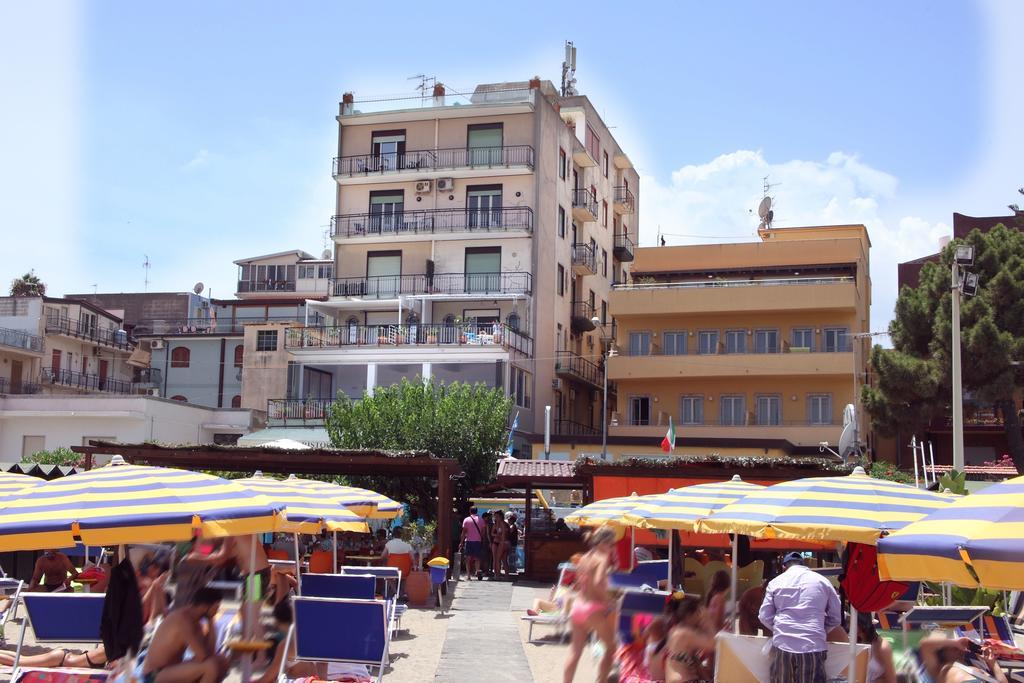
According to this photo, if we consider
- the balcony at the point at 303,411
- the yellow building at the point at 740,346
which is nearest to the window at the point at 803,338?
the yellow building at the point at 740,346

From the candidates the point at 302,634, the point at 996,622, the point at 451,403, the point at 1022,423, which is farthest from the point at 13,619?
the point at 1022,423

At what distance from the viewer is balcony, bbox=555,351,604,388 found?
49.9m

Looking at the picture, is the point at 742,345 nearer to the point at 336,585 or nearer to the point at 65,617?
the point at 336,585

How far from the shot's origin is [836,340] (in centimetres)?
4525

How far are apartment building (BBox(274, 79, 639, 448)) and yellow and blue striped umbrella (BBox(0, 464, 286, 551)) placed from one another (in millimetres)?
33639

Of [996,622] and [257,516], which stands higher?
[257,516]

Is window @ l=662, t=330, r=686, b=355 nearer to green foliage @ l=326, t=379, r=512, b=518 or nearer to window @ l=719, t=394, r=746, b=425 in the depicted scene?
window @ l=719, t=394, r=746, b=425

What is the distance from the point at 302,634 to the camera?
1007 centimetres

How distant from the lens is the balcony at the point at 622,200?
5997 centimetres

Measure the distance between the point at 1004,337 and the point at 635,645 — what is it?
103ft

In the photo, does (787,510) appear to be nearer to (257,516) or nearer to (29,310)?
(257,516)

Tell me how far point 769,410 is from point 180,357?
33028 millimetres

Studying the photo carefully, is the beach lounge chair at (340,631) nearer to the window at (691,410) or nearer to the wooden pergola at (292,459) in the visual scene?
the wooden pergola at (292,459)

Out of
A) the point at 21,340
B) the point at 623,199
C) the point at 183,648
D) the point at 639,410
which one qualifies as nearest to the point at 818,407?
the point at 639,410
